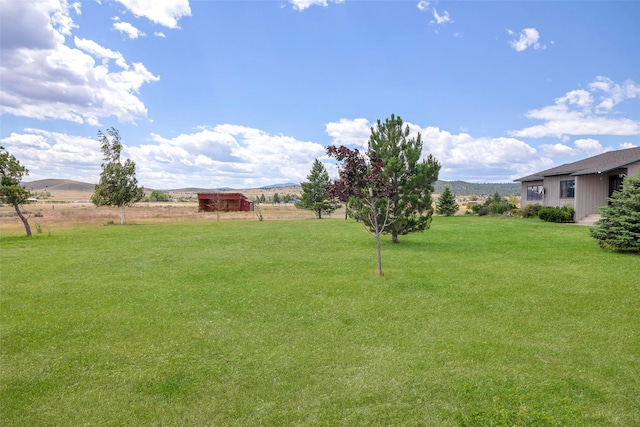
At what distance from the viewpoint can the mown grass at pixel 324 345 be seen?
383 centimetres

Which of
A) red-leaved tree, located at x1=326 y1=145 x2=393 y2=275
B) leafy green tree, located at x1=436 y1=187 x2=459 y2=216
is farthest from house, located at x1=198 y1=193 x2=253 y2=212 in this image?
red-leaved tree, located at x1=326 y1=145 x2=393 y2=275

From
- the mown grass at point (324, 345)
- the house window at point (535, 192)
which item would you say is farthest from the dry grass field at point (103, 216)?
the house window at point (535, 192)

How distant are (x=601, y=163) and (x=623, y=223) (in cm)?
1541

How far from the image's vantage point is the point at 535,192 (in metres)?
31.1

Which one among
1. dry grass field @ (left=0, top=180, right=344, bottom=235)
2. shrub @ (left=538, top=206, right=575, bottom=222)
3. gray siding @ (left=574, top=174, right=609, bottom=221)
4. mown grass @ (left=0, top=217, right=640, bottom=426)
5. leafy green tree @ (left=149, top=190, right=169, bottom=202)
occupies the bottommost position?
mown grass @ (left=0, top=217, right=640, bottom=426)

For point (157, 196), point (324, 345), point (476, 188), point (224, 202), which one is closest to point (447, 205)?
point (224, 202)

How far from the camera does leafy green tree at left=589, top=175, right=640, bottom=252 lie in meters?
12.7

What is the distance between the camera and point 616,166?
21.0 m

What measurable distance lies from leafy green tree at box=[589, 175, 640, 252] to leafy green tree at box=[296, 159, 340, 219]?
88.4 ft

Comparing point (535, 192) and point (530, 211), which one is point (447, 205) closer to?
point (535, 192)

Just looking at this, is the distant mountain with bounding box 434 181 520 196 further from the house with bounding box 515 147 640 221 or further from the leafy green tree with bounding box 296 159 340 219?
the house with bounding box 515 147 640 221

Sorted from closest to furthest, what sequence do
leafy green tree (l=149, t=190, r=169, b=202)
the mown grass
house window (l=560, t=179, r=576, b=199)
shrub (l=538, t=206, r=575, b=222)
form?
1. the mown grass
2. shrub (l=538, t=206, r=575, b=222)
3. house window (l=560, t=179, r=576, b=199)
4. leafy green tree (l=149, t=190, r=169, b=202)

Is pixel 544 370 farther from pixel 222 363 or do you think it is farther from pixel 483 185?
pixel 483 185

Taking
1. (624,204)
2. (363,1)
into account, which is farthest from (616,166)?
(363,1)
